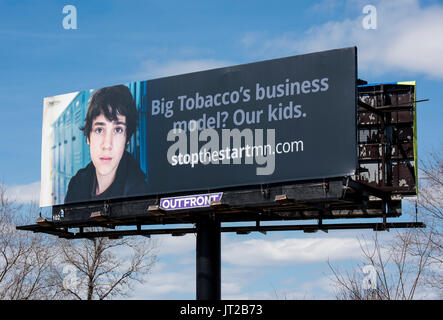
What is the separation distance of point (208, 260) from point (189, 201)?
2.11 meters

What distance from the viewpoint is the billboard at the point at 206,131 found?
2189 cm

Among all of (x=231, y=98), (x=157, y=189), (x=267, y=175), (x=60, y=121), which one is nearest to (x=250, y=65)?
(x=231, y=98)

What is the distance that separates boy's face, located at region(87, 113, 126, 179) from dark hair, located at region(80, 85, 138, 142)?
0.50ft

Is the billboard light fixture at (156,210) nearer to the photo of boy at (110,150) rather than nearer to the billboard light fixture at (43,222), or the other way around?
the photo of boy at (110,150)

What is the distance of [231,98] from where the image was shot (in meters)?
23.6

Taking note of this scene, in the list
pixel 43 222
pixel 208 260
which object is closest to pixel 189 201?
pixel 208 260

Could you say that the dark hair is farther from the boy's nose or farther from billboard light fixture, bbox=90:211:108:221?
billboard light fixture, bbox=90:211:108:221

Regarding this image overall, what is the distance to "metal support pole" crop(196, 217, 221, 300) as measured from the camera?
78.7 feet

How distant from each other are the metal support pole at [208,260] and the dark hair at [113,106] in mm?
4060

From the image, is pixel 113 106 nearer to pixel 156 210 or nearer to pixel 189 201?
pixel 156 210

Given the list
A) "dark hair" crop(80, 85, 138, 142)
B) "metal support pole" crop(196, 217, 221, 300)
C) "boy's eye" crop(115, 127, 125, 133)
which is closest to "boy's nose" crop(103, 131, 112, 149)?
"boy's eye" crop(115, 127, 125, 133)

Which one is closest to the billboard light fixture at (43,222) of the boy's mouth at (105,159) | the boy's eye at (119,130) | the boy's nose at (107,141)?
the boy's mouth at (105,159)
